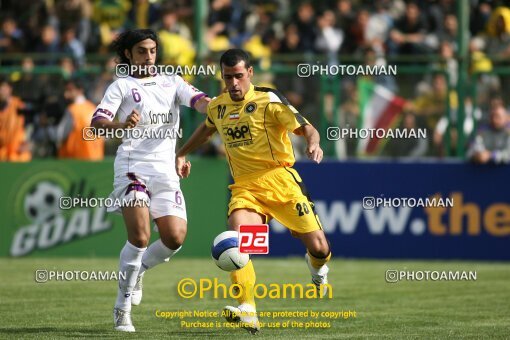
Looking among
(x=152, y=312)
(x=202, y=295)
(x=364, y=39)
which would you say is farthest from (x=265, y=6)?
(x=152, y=312)

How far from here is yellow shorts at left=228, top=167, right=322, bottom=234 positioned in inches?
383

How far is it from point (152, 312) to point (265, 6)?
40.0ft

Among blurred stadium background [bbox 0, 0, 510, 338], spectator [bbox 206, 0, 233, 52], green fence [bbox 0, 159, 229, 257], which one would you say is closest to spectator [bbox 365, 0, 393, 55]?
blurred stadium background [bbox 0, 0, 510, 338]

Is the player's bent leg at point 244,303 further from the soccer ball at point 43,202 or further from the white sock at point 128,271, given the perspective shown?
the soccer ball at point 43,202

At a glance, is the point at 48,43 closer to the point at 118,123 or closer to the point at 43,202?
the point at 43,202

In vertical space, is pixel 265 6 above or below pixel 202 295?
above

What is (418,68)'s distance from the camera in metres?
16.2

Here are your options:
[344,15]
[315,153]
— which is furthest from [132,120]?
[344,15]

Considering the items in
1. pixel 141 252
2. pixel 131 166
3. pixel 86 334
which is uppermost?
pixel 131 166

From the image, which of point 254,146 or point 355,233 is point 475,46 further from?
point 254,146

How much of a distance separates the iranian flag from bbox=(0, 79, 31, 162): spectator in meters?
5.09

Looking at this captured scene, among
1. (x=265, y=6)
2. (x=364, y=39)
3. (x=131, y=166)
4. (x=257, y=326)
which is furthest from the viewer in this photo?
(x=265, y=6)

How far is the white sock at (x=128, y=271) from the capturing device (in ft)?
31.1

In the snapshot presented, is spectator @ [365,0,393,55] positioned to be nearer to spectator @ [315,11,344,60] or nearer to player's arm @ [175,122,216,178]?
spectator @ [315,11,344,60]
